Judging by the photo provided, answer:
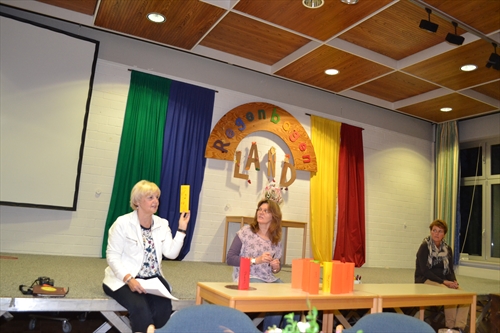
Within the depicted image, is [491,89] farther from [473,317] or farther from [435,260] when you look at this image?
[473,317]

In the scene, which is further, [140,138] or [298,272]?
[140,138]

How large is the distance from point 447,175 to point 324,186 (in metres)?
2.67

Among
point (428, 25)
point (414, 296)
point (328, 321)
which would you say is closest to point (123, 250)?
point (328, 321)

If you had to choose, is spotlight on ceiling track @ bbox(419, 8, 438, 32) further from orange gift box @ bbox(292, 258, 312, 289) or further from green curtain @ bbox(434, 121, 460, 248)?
green curtain @ bbox(434, 121, 460, 248)

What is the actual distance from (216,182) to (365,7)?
120 inches

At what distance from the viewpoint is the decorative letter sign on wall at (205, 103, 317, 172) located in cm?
617

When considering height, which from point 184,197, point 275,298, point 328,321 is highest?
point 184,197

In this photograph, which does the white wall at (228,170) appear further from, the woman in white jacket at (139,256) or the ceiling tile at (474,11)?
the ceiling tile at (474,11)

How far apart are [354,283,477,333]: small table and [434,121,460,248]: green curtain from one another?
4.44 m

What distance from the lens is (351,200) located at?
727cm

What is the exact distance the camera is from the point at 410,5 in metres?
4.43

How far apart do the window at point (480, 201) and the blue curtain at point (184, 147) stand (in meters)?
5.12

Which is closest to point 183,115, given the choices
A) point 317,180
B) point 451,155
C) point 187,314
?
point 317,180

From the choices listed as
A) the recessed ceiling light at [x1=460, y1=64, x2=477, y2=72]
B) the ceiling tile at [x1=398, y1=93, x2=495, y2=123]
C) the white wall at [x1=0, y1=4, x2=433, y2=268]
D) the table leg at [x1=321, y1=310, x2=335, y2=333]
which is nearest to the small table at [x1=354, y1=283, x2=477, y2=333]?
the table leg at [x1=321, y1=310, x2=335, y2=333]
